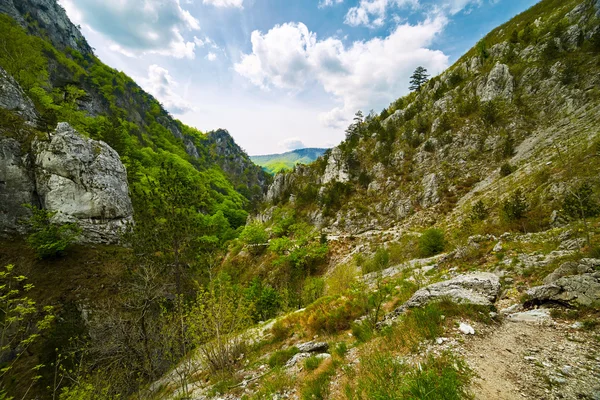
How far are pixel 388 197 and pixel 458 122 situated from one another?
1493 centimetres

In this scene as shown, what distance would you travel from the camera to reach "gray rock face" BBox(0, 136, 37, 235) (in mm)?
24219

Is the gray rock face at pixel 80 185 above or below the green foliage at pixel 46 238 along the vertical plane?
above

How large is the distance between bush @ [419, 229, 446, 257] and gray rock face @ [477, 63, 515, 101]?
2712 centimetres

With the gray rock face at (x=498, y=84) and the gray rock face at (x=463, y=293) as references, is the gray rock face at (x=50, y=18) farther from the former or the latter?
the gray rock face at (x=498, y=84)

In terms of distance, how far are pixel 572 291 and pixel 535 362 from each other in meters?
2.97

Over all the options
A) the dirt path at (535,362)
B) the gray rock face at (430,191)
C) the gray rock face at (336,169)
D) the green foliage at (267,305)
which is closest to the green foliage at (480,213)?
the gray rock face at (430,191)

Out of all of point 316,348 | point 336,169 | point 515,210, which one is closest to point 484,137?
point 515,210

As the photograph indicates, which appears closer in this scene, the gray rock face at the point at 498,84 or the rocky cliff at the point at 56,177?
the rocky cliff at the point at 56,177

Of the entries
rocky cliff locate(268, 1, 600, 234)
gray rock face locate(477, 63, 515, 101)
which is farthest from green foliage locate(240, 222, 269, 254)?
gray rock face locate(477, 63, 515, 101)

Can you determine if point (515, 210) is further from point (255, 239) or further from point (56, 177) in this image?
point (56, 177)

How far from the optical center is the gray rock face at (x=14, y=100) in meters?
30.8

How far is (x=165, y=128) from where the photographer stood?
101m

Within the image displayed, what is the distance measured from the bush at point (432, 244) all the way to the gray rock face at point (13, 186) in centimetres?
3965

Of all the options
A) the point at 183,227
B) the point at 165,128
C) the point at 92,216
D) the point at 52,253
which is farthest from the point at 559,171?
the point at 165,128
